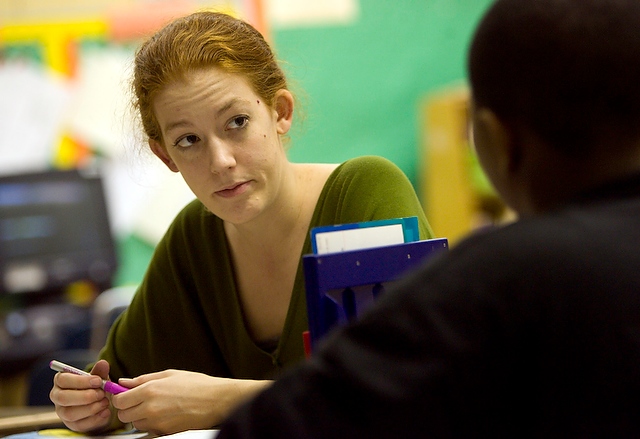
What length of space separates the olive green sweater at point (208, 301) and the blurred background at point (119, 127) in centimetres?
170

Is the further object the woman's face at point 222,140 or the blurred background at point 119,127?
the blurred background at point 119,127

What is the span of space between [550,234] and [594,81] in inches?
4.6

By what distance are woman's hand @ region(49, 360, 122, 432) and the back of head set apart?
43 centimetres

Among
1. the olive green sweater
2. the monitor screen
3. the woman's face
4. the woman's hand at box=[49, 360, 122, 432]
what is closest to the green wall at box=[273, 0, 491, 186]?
the monitor screen

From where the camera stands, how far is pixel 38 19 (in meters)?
4.13

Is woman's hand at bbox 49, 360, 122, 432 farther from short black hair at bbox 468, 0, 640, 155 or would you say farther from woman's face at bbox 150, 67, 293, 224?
short black hair at bbox 468, 0, 640, 155

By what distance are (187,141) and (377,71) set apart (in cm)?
339

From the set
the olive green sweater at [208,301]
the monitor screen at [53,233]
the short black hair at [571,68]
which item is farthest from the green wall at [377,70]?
→ the short black hair at [571,68]

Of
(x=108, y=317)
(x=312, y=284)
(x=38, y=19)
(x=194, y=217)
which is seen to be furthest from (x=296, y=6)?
(x=312, y=284)

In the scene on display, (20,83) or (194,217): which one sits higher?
(20,83)

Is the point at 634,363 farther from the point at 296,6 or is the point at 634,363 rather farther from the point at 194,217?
the point at 296,6

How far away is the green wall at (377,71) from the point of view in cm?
448

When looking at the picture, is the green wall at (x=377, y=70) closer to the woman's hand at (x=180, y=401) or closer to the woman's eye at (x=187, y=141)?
the woman's eye at (x=187, y=141)

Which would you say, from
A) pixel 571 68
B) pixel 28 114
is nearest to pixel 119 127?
pixel 28 114
